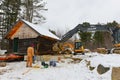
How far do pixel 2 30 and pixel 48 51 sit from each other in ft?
63.9

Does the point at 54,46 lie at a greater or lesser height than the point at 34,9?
lesser

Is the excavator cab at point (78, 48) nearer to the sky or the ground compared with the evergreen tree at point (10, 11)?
nearer to the ground

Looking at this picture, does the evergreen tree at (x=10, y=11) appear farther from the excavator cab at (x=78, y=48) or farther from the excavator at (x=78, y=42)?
the excavator cab at (x=78, y=48)

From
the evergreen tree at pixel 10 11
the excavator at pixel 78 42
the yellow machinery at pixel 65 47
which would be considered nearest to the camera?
the excavator at pixel 78 42

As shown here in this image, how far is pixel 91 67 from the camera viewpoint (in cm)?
1997

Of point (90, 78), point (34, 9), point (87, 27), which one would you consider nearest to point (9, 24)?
point (34, 9)

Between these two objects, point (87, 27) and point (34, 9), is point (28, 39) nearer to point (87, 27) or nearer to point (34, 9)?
point (87, 27)

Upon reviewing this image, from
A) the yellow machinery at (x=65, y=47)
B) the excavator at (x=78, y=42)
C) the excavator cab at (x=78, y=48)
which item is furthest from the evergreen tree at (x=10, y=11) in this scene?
the excavator cab at (x=78, y=48)

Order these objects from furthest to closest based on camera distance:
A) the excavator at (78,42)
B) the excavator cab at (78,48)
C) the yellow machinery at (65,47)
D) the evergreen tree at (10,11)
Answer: the evergreen tree at (10,11)
the yellow machinery at (65,47)
the excavator cab at (78,48)
the excavator at (78,42)

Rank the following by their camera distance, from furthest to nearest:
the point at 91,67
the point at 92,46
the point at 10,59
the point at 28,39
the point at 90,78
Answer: the point at 92,46, the point at 28,39, the point at 10,59, the point at 91,67, the point at 90,78

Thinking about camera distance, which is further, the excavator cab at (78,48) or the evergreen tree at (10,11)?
the evergreen tree at (10,11)

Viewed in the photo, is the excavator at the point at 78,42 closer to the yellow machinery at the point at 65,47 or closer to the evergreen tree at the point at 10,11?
the yellow machinery at the point at 65,47

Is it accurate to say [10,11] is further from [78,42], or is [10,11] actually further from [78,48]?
[78,48]

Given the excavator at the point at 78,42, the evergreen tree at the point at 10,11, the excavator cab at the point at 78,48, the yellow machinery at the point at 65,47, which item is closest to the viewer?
the excavator at the point at 78,42
